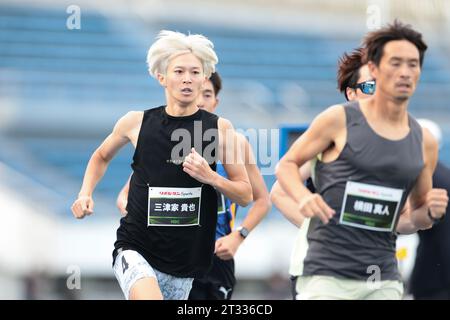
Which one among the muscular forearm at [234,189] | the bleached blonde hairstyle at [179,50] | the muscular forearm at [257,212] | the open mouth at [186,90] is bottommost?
the muscular forearm at [257,212]

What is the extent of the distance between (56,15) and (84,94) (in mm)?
2216

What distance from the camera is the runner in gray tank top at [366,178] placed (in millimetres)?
4691

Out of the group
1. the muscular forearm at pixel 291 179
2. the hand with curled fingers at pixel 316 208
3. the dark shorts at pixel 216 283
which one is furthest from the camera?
the dark shorts at pixel 216 283

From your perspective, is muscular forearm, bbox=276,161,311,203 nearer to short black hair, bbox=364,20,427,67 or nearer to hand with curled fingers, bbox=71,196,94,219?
short black hair, bbox=364,20,427,67

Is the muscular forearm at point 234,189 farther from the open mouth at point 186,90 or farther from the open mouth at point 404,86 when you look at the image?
the open mouth at point 404,86

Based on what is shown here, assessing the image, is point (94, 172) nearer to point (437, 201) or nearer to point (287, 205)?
point (287, 205)

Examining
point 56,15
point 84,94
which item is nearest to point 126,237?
point 84,94

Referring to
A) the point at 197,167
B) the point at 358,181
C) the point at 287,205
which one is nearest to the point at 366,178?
the point at 358,181

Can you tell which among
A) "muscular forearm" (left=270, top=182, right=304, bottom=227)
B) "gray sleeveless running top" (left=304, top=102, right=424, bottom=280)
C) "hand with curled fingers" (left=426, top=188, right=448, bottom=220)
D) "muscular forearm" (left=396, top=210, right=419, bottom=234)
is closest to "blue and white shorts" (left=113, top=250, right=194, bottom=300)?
"muscular forearm" (left=270, top=182, right=304, bottom=227)

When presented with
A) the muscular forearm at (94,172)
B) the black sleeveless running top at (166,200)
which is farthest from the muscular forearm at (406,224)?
the muscular forearm at (94,172)

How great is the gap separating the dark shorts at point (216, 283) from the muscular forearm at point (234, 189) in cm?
142

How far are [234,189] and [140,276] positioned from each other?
2.23 ft

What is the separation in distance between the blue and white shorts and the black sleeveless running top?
0.16 ft

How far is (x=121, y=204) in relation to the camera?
646cm
